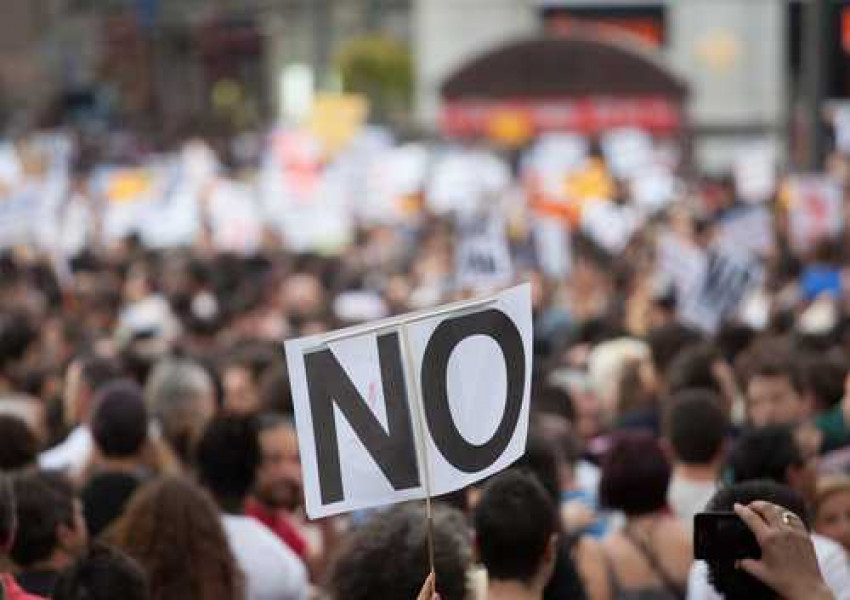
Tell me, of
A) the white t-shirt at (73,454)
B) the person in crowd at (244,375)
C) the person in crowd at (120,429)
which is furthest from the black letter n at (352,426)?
the person in crowd at (244,375)

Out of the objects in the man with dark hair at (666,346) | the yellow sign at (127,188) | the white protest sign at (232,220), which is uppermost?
the man with dark hair at (666,346)

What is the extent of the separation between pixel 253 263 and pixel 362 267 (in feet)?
3.80

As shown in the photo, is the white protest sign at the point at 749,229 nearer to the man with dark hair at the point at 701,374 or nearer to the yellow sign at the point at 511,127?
the man with dark hair at the point at 701,374

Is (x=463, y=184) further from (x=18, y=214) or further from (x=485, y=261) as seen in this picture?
(x=485, y=261)

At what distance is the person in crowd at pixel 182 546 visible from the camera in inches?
273

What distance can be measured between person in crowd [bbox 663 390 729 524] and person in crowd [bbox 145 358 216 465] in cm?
218

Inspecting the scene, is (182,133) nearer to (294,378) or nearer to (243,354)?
(243,354)

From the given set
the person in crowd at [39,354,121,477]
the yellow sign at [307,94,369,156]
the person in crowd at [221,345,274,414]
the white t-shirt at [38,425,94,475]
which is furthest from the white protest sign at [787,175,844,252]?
the yellow sign at [307,94,369,156]

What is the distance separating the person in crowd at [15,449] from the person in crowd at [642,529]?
79.4 inches

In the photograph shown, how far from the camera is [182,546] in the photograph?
6.98 metres

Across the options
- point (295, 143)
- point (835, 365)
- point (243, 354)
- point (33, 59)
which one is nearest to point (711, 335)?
point (243, 354)

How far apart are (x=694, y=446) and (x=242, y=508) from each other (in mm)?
1505

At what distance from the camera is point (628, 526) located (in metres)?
7.39

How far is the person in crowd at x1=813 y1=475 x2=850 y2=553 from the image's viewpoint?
7.82 metres
